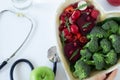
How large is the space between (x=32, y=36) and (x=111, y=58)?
10.5 inches

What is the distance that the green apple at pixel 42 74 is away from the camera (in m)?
0.76

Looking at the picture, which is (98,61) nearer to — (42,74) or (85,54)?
(85,54)

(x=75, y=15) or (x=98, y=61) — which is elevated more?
(x=75, y=15)

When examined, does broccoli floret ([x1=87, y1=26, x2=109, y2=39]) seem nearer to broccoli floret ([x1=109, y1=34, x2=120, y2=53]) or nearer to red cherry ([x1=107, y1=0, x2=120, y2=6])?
broccoli floret ([x1=109, y1=34, x2=120, y2=53])

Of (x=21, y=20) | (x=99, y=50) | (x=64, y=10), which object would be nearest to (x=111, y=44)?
(x=99, y=50)

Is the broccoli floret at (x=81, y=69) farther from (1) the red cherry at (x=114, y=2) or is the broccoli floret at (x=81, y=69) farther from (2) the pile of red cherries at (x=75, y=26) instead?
(1) the red cherry at (x=114, y=2)

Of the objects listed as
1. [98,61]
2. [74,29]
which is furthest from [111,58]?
[74,29]

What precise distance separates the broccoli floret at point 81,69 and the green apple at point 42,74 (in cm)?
8

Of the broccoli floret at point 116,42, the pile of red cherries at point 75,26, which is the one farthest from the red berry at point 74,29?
the broccoli floret at point 116,42

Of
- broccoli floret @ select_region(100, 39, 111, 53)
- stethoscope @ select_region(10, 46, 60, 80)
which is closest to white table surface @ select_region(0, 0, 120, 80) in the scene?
stethoscope @ select_region(10, 46, 60, 80)

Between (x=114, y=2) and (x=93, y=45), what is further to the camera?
(x=114, y=2)

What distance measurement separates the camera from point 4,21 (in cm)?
90

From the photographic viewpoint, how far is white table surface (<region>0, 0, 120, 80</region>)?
0.82 m

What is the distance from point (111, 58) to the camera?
2.38ft
